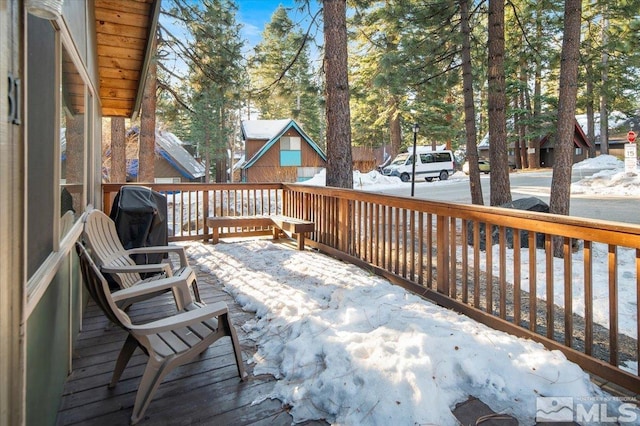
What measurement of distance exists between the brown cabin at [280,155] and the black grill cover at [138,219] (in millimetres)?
17626

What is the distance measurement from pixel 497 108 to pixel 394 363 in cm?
638

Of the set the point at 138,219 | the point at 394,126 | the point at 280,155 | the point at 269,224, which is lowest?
the point at 269,224

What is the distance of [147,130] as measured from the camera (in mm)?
9812

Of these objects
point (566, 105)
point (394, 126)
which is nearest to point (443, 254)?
point (566, 105)

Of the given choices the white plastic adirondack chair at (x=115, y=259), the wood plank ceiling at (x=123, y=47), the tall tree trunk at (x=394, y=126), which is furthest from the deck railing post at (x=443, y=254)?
the tall tree trunk at (x=394, y=126)

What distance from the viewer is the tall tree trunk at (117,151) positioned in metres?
9.77

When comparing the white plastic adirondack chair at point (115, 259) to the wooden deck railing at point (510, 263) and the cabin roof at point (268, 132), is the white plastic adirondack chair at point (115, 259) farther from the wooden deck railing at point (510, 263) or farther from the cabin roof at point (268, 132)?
the cabin roof at point (268, 132)

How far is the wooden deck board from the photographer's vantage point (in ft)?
6.28

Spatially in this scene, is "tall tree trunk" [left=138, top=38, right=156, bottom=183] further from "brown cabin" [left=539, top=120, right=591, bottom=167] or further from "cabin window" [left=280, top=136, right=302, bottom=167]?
"brown cabin" [left=539, top=120, right=591, bottom=167]

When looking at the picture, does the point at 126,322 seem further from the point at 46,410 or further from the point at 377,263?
the point at 377,263

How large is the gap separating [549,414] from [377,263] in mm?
2670

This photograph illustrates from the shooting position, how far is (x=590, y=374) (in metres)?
2.30

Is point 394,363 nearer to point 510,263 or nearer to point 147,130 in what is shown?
point 510,263

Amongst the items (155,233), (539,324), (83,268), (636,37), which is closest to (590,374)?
(539,324)
